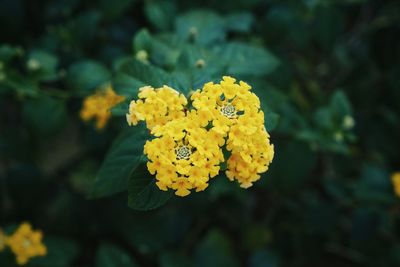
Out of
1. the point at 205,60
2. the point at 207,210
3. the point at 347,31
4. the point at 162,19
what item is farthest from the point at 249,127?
the point at 347,31

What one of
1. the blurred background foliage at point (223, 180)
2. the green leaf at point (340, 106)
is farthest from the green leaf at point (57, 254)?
the green leaf at point (340, 106)

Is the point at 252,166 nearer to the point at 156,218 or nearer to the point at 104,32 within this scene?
the point at 156,218

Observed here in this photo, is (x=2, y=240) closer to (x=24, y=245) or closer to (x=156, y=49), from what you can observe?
(x=24, y=245)

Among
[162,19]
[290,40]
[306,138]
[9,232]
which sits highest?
[290,40]

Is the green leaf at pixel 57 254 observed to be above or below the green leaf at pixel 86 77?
below

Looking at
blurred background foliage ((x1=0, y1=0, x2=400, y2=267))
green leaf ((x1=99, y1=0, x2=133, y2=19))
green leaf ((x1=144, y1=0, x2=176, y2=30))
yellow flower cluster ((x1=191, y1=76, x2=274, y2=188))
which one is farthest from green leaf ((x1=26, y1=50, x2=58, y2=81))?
yellow flower cluster ((x1=191, y1=76, x2=274, y2=188))

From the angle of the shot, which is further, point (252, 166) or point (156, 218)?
point (156, 218)

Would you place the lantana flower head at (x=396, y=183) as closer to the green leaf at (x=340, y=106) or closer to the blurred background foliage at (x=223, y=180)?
the blurred background foliage at (x=223, y=180)
